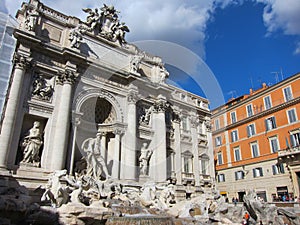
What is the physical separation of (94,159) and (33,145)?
3214mm

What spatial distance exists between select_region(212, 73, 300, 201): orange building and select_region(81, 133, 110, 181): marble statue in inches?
587

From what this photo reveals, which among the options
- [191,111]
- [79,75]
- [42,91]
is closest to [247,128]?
[191,111]

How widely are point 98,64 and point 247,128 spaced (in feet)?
56.1

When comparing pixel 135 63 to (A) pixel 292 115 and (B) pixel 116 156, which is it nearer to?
(B) pixel 116 156

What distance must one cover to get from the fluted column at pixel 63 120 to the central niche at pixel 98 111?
1.66 meters

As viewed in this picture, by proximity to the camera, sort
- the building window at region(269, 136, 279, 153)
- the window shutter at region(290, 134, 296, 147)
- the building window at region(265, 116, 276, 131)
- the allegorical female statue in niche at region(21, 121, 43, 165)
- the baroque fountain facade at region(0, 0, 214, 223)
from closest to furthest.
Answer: the baroque fountain facade at region(0, 0, 214, 223) → the allegorical female statue in niche at region(21, 121, 43, 165) → the window shutter at region(290, 134, 296, 147) → the building window at region(269, 136, 279, 153) → the building window at region(265, 116, 276, 131)

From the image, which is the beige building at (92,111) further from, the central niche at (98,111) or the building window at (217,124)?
the building window at (217,124)

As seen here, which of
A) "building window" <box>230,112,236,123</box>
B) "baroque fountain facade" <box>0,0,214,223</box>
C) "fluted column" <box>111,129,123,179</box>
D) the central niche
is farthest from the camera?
Result: "building window" <box>230,112,236,123</box>

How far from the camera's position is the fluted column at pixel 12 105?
1109 centimetres

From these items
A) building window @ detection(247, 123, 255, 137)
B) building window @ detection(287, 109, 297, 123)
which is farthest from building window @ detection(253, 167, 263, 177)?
building window @ detection(287, 109, 297, 123)

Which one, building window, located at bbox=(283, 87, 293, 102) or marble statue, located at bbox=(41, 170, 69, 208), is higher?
building window, located at bbox=(283, 87, 293, 102)

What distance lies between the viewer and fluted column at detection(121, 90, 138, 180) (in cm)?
1480

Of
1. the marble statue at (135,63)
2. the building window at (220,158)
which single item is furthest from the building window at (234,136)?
the marble statue at (135,63)

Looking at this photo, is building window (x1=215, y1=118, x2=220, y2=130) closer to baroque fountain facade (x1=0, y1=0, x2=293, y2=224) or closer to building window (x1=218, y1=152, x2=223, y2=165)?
building window (x1=218, y1=152, x2=223, y2=165)
